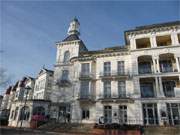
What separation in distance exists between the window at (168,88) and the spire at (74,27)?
71.7 feet

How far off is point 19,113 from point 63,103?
925 cm

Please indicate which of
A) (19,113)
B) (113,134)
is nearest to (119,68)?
(113,134)

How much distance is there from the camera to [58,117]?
2983 cm

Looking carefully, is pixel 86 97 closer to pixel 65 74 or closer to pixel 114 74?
pixel 114 74

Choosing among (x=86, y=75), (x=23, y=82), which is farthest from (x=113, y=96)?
(x=23, y=82)

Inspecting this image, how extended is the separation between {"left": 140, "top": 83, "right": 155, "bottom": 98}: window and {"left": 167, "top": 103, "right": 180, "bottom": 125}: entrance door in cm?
296

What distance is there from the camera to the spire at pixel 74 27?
39.5 m

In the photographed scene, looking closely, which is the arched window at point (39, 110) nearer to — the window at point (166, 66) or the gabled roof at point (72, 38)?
the gabled roof at point (72, 38)

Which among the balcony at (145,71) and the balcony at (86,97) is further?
the balcony at (86,97)

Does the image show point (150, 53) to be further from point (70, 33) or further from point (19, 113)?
point (19, 113)

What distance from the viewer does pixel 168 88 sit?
84.9 ft

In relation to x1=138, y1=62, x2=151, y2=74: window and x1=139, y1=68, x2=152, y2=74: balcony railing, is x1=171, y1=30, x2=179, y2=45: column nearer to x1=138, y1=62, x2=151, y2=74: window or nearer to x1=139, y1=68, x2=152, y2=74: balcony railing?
x1=138, y1=62, x2=151, y2=74: window

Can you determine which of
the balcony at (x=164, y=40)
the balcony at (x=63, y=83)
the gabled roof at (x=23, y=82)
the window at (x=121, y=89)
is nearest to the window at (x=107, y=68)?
the window at (x=121, y=89)

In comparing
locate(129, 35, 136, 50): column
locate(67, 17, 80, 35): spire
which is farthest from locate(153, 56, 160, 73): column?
locate(67, 17, 80, 35): spire
